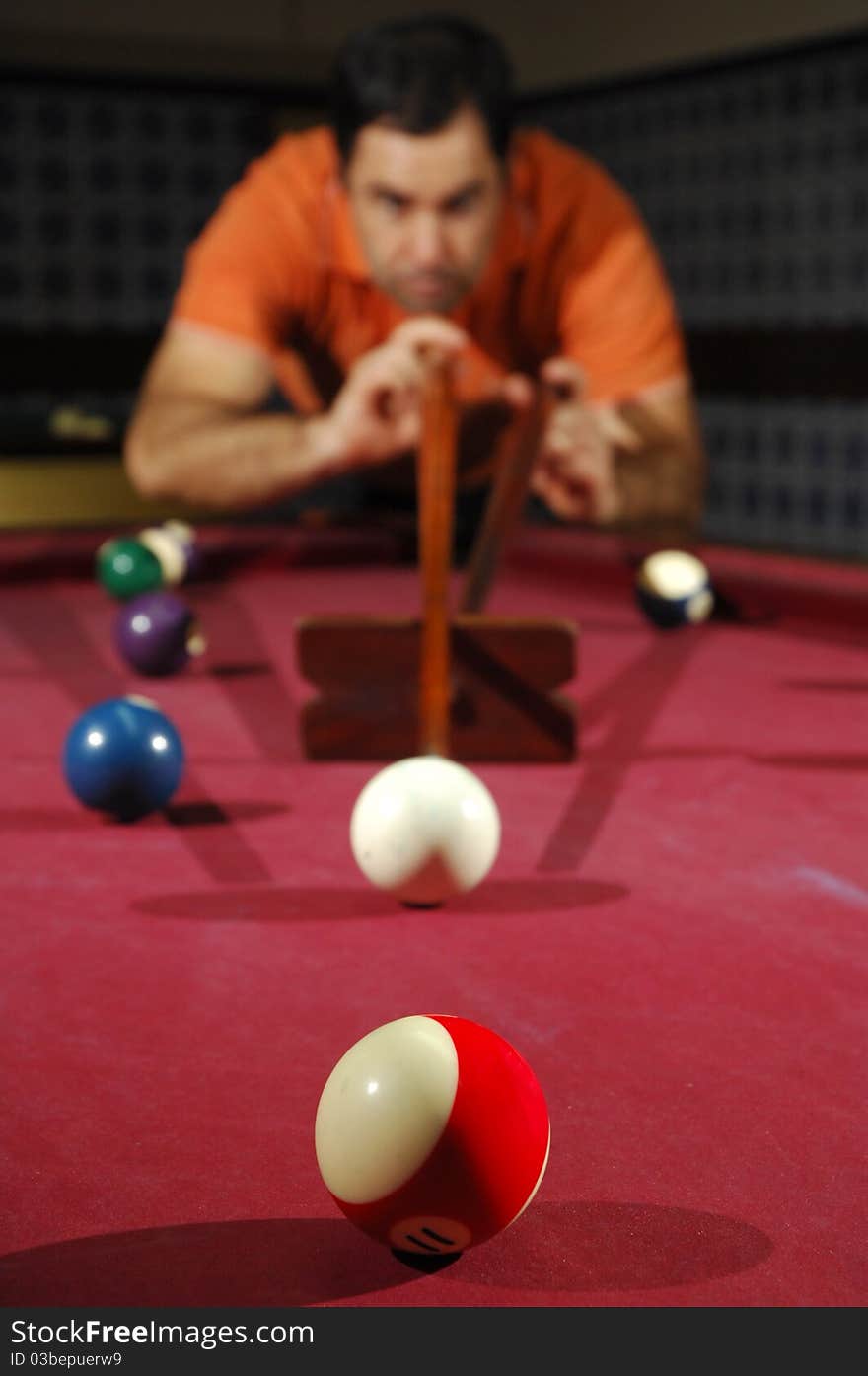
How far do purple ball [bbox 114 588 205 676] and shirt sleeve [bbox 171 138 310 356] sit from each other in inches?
78.8

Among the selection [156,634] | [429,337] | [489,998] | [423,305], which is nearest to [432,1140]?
[489,998]

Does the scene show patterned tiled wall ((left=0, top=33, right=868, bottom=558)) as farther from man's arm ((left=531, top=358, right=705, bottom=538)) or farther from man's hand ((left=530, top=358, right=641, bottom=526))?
man's hand ((left=530, top=358, right=641, bottom=526))

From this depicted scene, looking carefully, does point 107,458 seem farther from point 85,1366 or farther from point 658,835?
point 85,1366

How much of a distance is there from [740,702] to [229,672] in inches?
30.1

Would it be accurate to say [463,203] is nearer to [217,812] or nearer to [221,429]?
[221,429]

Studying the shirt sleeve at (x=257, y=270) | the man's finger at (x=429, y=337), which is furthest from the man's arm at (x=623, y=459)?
the shirt sleeve at (x=257, y=270)

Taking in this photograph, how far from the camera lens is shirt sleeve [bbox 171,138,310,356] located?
167 inches

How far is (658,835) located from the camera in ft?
5.24

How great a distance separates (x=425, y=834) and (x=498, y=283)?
311 centimetres

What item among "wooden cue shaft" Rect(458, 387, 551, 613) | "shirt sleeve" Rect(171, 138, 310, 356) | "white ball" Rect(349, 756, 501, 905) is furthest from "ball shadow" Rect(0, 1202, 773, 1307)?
"shirt sleeve" Rect(171, 138, 310, 356)

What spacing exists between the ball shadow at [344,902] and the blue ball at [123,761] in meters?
0.24

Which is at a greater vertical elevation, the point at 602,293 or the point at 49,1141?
the point at 602,293

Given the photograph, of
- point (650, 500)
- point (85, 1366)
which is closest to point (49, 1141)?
point (85, 1366)

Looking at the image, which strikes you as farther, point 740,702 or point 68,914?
point 740,702
